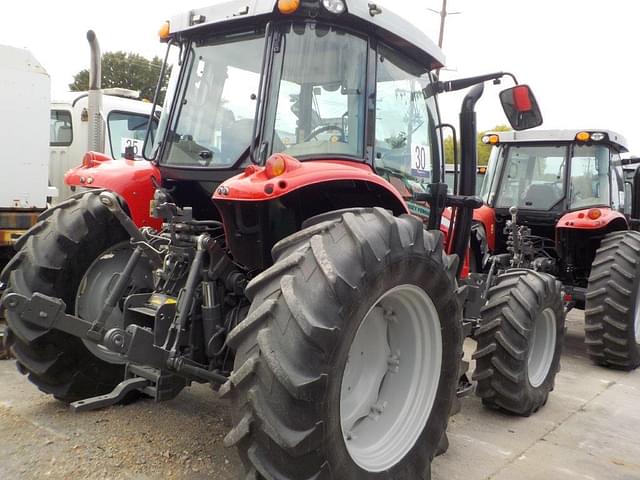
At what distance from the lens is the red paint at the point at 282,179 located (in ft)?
8.11

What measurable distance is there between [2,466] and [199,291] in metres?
1.33

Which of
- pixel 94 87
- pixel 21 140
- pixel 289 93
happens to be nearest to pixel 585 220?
pixel 289 93

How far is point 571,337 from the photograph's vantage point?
7.35 metres

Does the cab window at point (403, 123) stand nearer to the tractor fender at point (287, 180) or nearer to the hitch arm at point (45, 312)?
the tractor fender at point (287, 180)

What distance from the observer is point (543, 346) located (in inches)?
185

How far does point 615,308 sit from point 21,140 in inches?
248

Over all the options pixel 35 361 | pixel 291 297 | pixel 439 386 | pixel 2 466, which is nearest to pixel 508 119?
pixel 439 386

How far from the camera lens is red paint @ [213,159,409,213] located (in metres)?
2.47

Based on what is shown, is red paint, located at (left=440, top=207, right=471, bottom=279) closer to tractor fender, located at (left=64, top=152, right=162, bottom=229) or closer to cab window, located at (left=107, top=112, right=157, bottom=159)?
tractor fender, located at (left=64, top=152, right=162, bottom=229)

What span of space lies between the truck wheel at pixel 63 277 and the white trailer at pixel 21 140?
3.05 metres

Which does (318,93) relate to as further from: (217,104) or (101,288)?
(101,288)

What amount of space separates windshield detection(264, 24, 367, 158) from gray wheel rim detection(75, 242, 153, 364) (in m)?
1.16

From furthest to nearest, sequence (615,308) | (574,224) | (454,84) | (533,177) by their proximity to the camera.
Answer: (533,177) → (574,224) → (615,308) → (454,84)

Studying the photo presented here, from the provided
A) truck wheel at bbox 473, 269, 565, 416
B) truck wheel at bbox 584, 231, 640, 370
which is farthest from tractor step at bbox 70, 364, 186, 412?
truck wheel at bbox 584, 231, 640, 370
